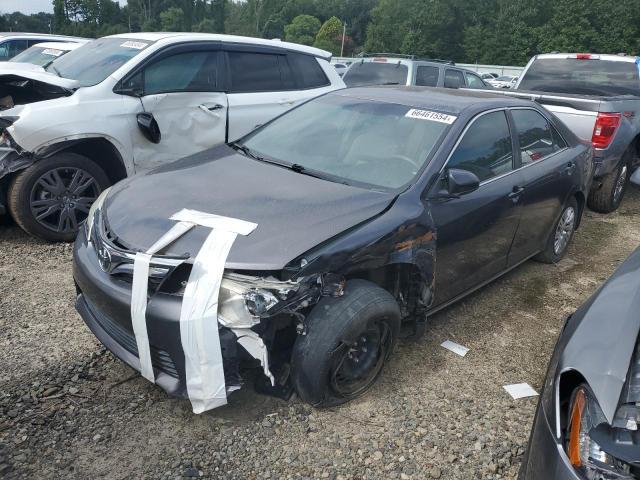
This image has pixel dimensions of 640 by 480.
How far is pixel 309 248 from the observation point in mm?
2514

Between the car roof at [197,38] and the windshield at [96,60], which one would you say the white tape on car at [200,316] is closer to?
the windshield at [96,60]

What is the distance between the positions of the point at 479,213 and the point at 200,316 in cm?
201

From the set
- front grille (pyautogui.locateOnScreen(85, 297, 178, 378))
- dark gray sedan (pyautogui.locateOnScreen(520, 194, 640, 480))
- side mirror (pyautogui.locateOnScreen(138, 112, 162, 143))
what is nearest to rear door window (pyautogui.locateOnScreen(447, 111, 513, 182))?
dark gray sedan (pyautogui.locateOnScreen(520, 194, 640, 480))

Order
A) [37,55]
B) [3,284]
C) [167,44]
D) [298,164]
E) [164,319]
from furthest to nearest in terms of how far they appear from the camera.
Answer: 1. [37,55]
2. [167,44]
3. [3,284]
4. [298,164]
5. [164,319]

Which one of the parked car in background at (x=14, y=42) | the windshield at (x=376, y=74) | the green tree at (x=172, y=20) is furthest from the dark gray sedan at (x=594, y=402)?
the green tree at (x=172, y=20)

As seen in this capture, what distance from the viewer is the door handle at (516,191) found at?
149 inches

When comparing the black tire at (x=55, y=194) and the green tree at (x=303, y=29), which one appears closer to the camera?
the black tire at (x=55, y=194)

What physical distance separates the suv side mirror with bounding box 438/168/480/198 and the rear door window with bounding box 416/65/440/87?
685 centimetres

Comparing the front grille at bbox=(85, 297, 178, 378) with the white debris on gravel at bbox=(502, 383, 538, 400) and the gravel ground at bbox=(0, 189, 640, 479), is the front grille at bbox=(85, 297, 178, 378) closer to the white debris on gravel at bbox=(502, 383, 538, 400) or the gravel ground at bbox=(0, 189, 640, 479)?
the gravel ground at bbox=(0, 189, 640, 479)

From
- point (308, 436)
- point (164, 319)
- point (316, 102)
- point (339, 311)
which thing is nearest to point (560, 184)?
point (316, 102)

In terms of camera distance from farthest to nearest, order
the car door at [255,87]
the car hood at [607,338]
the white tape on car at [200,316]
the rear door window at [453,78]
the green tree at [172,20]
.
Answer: the green tree at [172,20], the rear door window at [453,78], the car door at [255,87], the white tape on car at [200,316], the car hood at [607,338]

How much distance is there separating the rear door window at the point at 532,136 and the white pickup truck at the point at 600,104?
5.32 feet

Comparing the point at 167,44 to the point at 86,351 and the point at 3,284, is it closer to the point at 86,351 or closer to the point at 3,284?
the point at 3,284

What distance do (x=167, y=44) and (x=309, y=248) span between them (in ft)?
11.6
